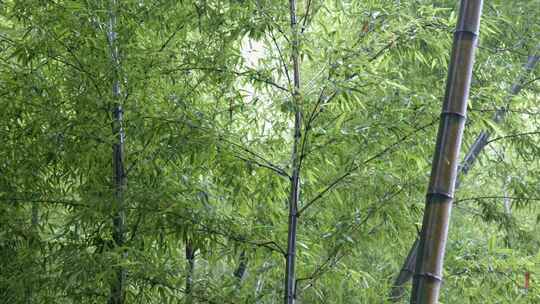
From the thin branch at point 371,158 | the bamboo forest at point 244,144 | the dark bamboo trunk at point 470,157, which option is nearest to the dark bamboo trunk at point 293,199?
the bamboo forest at point 244,144

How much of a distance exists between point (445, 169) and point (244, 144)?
2.95 feet

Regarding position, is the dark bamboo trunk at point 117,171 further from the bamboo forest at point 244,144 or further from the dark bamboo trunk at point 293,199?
the dark bamboo trunk at point 293,199

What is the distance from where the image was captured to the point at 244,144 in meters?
2.95

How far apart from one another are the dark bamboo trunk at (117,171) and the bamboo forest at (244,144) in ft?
0.03

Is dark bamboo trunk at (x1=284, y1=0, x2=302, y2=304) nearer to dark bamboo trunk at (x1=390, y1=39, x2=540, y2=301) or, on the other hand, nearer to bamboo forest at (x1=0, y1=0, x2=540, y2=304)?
bamboo forest at (x1=0, y1=0, x2=540, y2=304)

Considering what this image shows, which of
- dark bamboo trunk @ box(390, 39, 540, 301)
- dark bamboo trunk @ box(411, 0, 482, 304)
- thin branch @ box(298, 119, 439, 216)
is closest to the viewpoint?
dark bamboo trunk @ box(411, 0, 482, 304)

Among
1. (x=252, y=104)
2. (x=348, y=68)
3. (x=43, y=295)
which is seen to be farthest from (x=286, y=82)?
(x=43, y=295)

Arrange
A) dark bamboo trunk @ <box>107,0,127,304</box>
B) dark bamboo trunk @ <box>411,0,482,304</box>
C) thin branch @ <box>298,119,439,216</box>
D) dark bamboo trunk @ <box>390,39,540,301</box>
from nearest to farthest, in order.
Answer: dark bamboo trunk @ <box>411,0,482,304</box>, thin branch @ <box>298,119,439,216</box>, dark bamboo trunk @ <box>107,0,127,304</box>, dark bamboo trunk @ <box>390,39,540,301</box>

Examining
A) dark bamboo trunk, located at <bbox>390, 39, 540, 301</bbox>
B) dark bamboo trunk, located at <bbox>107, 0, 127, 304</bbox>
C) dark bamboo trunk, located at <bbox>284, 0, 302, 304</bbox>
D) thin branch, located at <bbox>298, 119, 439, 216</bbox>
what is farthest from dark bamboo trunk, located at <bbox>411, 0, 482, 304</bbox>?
dark bamboo trunk, located at <bbox>390, 39, 540, 301</bbox>

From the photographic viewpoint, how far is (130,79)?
10.4 ft

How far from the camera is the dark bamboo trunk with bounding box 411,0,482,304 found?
2.34 metres

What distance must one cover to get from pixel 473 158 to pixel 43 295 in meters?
2.55

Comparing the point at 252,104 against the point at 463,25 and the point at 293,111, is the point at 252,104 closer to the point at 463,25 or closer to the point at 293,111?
the point at 293,111

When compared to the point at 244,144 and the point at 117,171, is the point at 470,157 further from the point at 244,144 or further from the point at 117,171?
the point at 117,171
